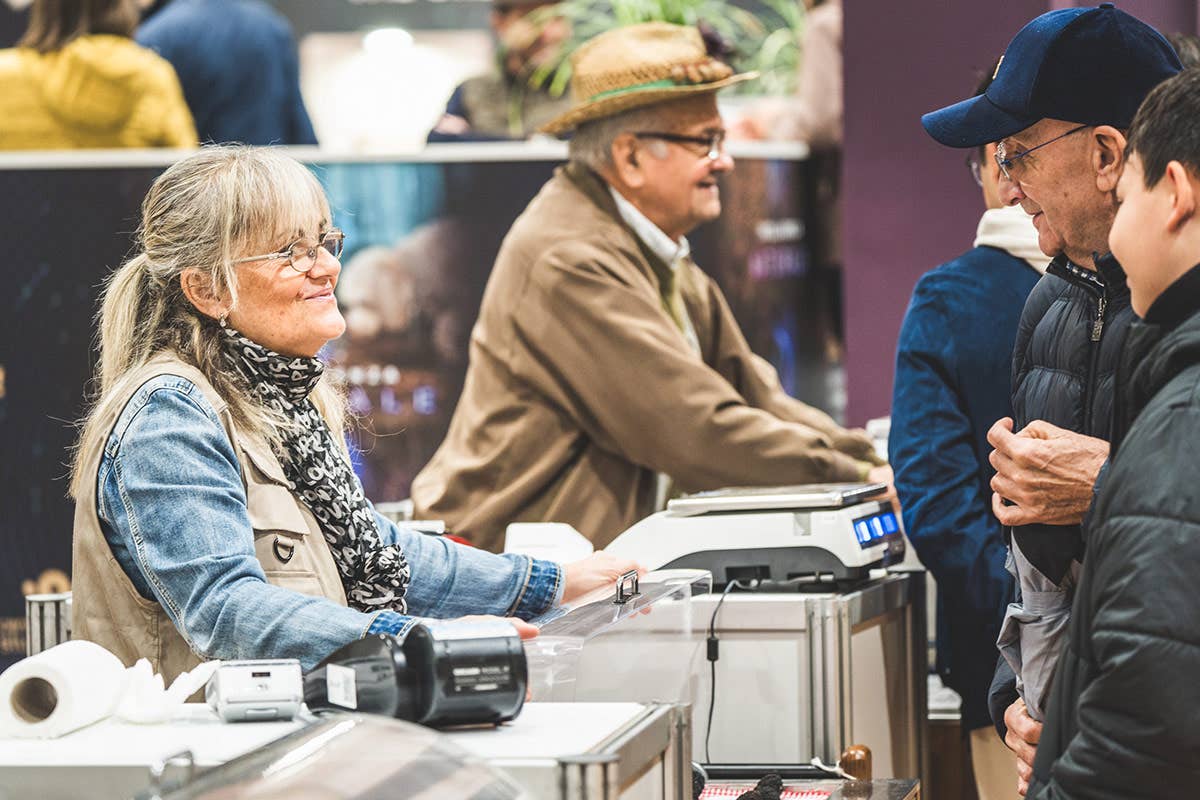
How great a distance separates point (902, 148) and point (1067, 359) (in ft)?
8.26

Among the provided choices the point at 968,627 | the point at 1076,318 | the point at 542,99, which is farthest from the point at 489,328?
the point at 542,99

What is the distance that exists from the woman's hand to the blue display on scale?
0.59 meters

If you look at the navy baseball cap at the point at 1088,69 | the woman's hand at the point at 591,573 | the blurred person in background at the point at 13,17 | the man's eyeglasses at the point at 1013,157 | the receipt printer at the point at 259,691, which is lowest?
the woman's hand at the point at 591,573

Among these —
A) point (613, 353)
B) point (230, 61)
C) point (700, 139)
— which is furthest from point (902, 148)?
point (230, 61)

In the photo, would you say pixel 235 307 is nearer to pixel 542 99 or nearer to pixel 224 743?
pixel 224 743

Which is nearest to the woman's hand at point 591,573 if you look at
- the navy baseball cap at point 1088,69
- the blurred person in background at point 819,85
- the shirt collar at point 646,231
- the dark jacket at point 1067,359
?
the dark jacket at point 1067,359

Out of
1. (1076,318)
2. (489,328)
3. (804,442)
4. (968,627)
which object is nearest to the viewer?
(1076,318)

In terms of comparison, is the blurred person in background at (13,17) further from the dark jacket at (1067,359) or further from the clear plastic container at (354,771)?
the clear plastic container at (354,771)

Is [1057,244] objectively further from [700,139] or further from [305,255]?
[700,139]

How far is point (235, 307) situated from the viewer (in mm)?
2602

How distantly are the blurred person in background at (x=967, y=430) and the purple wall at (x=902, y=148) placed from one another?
119 centimetres

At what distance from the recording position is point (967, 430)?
338 cm

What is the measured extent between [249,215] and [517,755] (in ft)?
3.85

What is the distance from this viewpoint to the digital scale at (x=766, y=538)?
3340mm
